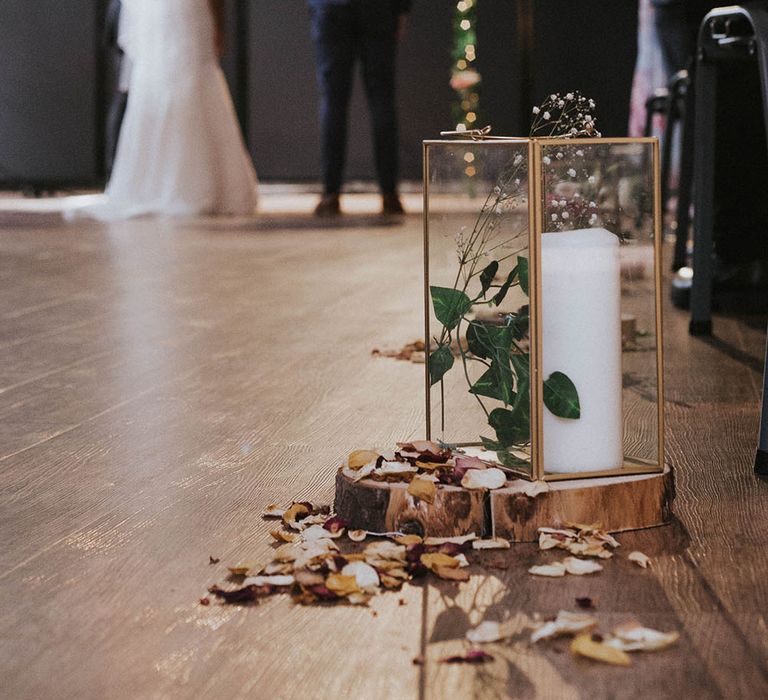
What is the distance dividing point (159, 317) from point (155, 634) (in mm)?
1677

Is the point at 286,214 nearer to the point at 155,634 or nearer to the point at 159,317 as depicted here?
the point at 159,317

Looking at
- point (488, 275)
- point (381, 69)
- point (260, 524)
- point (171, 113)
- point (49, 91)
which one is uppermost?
point (49, 91)

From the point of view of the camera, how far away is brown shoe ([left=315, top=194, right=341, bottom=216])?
588cm

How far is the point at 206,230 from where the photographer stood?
4.99 metres

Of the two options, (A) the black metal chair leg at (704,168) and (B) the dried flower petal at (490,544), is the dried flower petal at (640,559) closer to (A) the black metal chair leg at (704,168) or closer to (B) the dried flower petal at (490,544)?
(B) the dried flower petal at (490,544)

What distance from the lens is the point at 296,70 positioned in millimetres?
8617

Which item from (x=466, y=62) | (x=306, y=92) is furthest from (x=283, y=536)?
(x=306, y=92)

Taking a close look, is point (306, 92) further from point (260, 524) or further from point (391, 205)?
point (260, 524)

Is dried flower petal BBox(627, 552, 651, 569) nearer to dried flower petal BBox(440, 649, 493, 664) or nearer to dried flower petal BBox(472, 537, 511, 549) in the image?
dried flower petal BBox(472, 537, 511, 549)

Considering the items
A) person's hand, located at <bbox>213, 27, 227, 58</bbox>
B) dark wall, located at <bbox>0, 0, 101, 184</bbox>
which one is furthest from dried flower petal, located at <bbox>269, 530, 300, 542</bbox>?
dark wall, located at <bbox>0, 0, 101, 184</bbox>

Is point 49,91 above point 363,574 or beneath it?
above

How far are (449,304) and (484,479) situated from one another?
171 millimetres

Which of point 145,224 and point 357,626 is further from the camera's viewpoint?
point 145,224

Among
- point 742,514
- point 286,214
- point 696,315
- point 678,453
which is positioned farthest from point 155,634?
point 286,214
